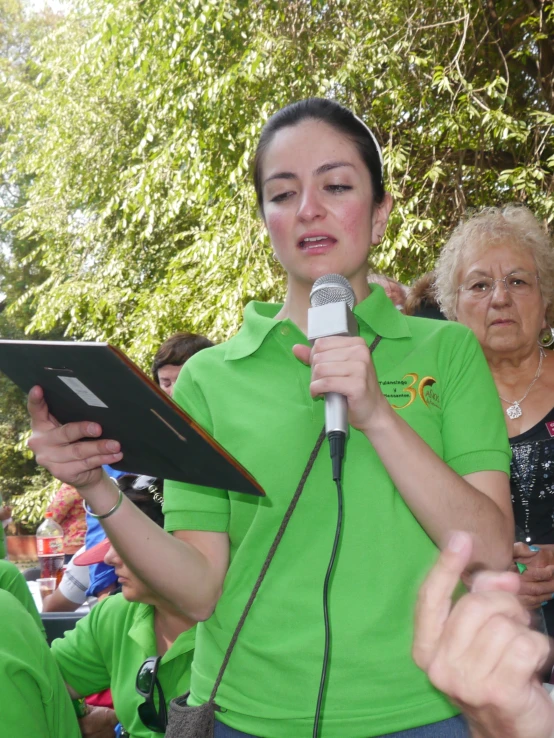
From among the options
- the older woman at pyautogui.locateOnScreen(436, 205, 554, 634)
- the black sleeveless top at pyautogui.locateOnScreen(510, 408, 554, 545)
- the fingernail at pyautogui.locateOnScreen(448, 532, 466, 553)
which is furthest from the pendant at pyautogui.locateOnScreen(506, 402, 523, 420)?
the fingernail at pyautogui.locateOnScreen(448, 532, 466, 553)

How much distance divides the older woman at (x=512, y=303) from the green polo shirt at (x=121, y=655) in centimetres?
130

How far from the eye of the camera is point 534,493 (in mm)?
2908

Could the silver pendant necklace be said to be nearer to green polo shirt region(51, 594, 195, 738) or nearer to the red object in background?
green polo shirt region(51, 594, 195, 738)

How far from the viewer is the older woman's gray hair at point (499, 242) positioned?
11.2 feet

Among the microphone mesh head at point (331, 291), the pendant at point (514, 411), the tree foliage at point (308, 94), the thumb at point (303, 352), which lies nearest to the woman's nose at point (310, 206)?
the microphone mesh head at point (331, 291)

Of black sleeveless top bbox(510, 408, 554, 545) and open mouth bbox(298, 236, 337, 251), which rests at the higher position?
open mouth bbox(298, 236, 337, 251)

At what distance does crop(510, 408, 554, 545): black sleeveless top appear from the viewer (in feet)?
9.52

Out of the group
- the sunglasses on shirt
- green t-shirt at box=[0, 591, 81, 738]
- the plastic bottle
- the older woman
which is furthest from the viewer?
the plastic bottle

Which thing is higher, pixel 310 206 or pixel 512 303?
pixel 512 303

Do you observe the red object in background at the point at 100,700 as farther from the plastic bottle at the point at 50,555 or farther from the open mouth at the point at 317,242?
the open mouth at the point at 317,242

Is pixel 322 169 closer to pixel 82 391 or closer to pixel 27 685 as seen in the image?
pixel 82 391

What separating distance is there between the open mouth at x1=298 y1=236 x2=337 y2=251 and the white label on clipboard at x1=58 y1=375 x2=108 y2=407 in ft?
1.74

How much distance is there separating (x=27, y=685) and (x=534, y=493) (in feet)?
5.43

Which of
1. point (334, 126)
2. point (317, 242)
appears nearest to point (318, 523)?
point (317, 242)
